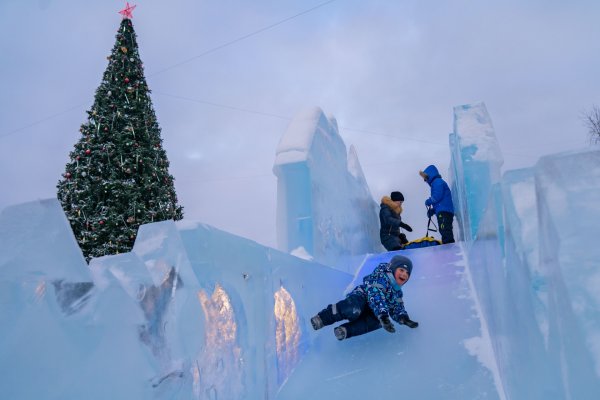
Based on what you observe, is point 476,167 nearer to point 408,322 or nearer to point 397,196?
point 408,322

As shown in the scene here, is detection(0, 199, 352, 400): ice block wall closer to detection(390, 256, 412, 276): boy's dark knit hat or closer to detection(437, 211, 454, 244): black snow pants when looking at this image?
detection(390, 256, 412, 276): boy's dark knit hat

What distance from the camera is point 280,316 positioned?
333 cm

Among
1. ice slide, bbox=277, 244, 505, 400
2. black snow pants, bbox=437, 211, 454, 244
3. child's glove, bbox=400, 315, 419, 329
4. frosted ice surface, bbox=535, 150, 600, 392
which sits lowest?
ice slide, bbox=277, 244, 505, 400

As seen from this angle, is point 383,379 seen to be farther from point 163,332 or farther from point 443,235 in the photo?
point 443,235

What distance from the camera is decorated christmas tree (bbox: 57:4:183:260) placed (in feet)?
27.9

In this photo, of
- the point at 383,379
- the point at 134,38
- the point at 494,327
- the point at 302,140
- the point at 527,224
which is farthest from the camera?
the point at 134,38

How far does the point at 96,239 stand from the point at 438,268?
6.17m

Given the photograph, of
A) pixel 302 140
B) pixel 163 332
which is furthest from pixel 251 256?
pixel 302 140

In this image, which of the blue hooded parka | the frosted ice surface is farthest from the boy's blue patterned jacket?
the blue hooded parka

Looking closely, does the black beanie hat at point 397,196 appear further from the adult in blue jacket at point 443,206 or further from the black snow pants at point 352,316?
the black snow pants at point 352,316

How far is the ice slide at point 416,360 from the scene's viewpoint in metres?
2.84

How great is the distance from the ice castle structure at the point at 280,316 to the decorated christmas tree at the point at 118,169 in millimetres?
5193

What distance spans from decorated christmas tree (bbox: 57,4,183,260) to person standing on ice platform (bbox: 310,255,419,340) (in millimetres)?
5803

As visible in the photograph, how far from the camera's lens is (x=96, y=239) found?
8383mm
